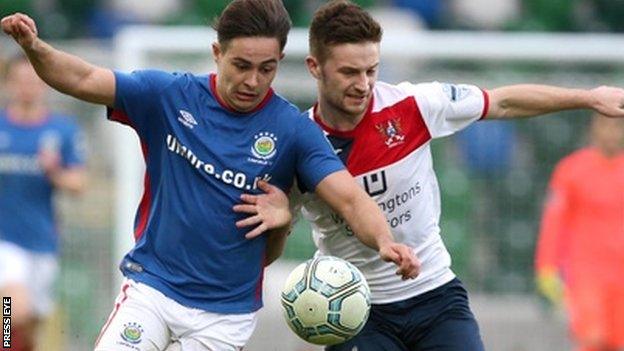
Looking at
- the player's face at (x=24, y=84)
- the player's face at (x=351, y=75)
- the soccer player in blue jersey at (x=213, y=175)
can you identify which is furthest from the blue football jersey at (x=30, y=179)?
the soccer player in blue jersey at (x=213, y=175)

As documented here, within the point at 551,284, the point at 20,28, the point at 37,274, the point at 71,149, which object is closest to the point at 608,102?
the point at 20,28

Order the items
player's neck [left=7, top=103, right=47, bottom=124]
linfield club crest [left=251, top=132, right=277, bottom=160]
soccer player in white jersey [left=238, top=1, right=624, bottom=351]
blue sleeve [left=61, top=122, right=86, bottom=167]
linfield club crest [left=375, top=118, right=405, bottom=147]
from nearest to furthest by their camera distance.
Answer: linfield club crest [left=251, top=132, right=277, bottom=160]
soccer player in white jersey [left=238, top=1, right=624, bottom=351]
linfield club crest [left=375, top=118, right=405, bottom=147]
blue sleeve [left=61, top=122, right=86, bottom=167]
player's neck [left=7, top=103, right=47, bottom=124]

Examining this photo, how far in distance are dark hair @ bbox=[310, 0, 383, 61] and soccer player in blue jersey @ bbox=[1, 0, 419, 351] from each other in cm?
36

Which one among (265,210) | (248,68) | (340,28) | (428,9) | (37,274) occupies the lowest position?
(37,274)

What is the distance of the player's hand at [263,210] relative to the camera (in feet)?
23.1

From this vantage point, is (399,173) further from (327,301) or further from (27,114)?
(27,114)

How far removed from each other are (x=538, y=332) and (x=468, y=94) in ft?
18.9

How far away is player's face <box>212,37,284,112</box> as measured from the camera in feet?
23.0

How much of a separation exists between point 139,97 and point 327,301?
45.9 inches

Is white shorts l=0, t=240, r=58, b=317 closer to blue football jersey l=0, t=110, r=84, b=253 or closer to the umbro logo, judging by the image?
blue football jersey l=0, t=110, r=84, b=253

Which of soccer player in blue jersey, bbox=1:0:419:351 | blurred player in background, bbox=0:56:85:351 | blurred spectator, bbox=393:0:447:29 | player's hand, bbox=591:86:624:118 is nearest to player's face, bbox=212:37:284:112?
soccer player in blue jersey, bbox=1:0:419:351

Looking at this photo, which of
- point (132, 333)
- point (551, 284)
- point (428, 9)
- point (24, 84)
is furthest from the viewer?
point (428, 9)

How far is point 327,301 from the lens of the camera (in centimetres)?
702

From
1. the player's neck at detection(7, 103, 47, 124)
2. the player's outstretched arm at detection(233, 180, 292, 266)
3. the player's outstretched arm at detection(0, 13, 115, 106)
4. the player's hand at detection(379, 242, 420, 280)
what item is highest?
the player's outstretched arm at detection(0, 13, 115, 106)
